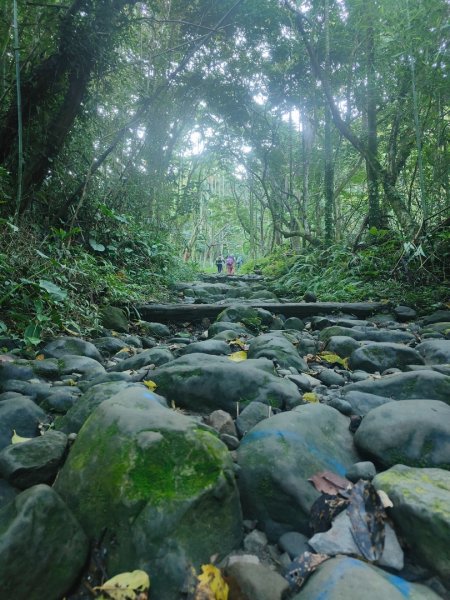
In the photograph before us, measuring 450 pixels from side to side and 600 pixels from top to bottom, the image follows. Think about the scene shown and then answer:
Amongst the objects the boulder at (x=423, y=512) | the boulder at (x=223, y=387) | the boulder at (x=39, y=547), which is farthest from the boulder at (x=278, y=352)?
the boulder at (x=39, y=547)

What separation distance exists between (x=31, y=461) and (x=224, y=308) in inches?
143

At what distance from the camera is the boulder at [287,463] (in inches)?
51.8

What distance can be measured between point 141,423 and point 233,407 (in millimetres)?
743

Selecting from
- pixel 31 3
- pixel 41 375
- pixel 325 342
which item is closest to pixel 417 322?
pixel 325 342

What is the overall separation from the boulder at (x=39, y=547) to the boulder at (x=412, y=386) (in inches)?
59.0

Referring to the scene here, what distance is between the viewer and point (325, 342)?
347cm

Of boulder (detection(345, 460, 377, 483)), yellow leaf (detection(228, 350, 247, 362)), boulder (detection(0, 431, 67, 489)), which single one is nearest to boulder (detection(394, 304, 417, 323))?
yellow leaf (detection(228, 350, 247, 362))

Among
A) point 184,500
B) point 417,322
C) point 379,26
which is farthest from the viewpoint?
point 379,26

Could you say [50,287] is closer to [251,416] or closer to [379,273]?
[251,416]

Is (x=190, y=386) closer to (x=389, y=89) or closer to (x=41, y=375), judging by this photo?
(x=41, y=375)

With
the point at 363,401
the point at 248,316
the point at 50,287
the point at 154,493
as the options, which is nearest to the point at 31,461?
the point at 154,493

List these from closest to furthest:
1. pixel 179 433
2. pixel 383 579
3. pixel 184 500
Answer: pixel 383 579 < pixel 184 500 < pixel 179 433

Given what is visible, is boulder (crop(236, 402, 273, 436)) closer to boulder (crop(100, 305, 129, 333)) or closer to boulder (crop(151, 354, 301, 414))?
boulder (crop(151, 354, 301, 414))

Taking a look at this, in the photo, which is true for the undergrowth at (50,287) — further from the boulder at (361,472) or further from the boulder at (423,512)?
the boulder at (423,512)
